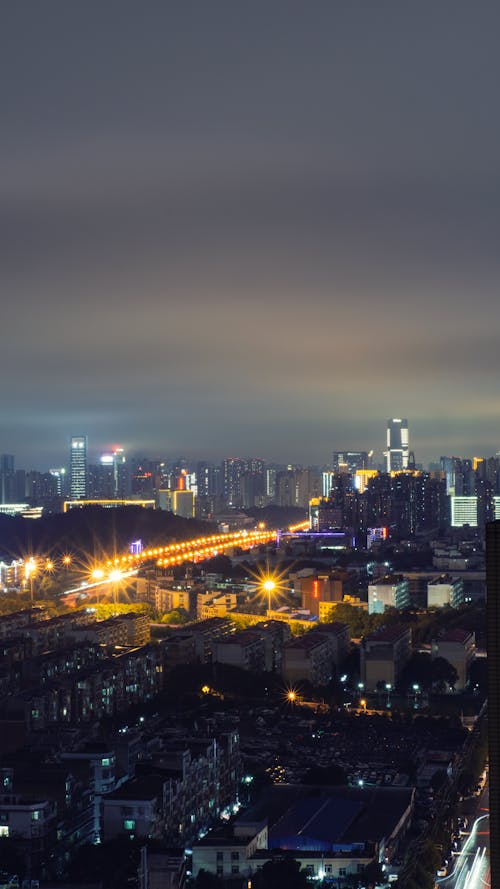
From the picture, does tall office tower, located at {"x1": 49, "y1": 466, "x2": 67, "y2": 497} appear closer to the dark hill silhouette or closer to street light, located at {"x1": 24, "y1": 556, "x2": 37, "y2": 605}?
the dark hill silhouette

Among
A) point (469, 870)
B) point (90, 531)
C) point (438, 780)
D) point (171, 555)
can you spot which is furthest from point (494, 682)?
point (90, 531)

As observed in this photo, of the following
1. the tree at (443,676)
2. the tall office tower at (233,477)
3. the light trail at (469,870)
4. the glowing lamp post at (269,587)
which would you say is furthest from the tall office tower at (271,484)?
the light trail at (469,870)

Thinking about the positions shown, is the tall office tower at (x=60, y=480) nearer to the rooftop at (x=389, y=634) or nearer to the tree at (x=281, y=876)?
the rooftop at (x=389, y=634)

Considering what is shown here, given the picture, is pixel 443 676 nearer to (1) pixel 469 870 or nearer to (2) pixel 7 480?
(1) pixel 469 870

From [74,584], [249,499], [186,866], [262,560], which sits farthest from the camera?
[249,499]

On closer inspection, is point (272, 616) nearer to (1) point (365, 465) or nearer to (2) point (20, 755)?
(2) point (20, 755)

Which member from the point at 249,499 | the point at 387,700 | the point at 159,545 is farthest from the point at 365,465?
the point at 387,700
